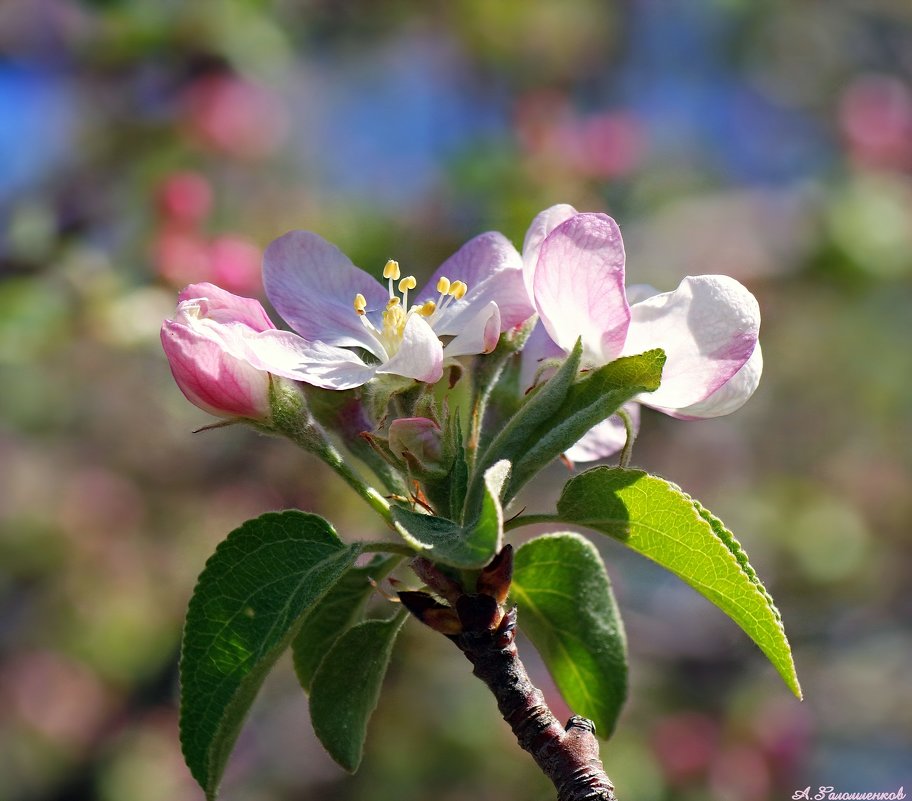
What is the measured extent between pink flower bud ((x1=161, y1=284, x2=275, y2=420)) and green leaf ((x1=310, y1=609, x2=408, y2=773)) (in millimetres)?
197

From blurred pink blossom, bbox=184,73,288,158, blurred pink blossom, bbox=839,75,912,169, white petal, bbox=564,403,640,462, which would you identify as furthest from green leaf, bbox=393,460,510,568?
blurred pink blossom, bbox=839,75,912,169

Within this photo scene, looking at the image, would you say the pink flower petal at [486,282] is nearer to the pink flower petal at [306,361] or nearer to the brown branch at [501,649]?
the pink flower petal at [306,361]

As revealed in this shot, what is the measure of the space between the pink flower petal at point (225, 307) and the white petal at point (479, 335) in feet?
0.49

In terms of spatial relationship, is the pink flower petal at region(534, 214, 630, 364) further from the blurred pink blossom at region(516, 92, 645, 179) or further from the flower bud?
the blurred pink blossom at region(516, 92, 645, 179)

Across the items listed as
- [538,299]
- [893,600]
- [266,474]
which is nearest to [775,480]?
[893,600]

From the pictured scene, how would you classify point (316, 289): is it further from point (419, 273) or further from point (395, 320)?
point (419, 273)

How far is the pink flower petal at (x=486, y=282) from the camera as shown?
2.83 feet

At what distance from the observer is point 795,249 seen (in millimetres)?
3666

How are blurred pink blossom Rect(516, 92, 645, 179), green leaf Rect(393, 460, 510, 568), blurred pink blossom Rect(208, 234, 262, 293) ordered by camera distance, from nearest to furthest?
green leaf Rect(393, 460, 510, 568), blurred pink blossom Rect(208, 234, 262, 293), blurred pink blossom Rect(516, 92, 645, 179)

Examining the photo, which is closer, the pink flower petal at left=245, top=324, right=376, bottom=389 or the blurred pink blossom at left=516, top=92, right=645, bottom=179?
the pink flower petal at left=245, top=324, right=376, bottom=389

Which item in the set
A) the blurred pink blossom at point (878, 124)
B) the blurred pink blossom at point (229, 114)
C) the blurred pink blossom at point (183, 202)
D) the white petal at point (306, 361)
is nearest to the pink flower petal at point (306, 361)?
the white petal at point (306, 361)

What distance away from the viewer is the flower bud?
79cm

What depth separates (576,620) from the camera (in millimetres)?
934

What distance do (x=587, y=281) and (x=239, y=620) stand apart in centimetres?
35
